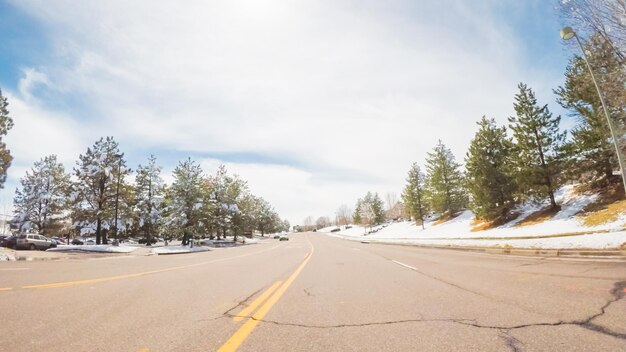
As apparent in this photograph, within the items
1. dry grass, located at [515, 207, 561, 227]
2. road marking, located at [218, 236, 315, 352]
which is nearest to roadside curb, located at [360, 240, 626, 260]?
road marking, located at [218, 236, 315, 352]

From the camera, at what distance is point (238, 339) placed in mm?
3633

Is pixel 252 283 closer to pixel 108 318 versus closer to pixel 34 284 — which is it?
pixel 108 318

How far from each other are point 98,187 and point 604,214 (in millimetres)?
49360

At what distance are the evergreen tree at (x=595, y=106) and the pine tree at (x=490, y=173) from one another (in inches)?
242

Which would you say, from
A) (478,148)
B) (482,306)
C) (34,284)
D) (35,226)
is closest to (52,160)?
(35,226)

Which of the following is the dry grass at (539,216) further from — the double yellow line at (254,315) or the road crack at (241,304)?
the road crack at (241,304)

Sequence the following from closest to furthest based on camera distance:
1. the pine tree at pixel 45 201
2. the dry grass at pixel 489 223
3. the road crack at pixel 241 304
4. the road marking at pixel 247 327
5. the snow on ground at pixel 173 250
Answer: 1. the road marking at pixel 247 327
2. the road crack at pixel 241 304
3. the snow on ground at pixel 173 250
4. the dry grass at pixel 489 223
5. the pine tree at pixel 45 201

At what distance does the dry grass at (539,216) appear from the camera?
1152 inches

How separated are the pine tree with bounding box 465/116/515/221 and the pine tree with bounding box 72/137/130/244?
4164 cm

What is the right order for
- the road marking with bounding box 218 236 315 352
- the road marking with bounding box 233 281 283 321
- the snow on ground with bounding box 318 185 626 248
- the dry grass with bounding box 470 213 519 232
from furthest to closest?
the dry grass with bounding box 470 213 519 232
the snow on ground with bounding box 318 185 626 248
the road marking with bounding box 233 281 283 321
the road marking with bounding box 218 236 315 352

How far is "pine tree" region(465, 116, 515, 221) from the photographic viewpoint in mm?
34500

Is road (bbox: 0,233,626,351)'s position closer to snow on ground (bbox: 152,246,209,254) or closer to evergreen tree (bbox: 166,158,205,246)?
snow on ground (bbox: 152,246,209,254)

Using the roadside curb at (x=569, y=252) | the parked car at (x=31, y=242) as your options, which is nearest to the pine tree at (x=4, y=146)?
the parked car at (x=31, y=242)

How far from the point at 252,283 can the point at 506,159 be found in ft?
110
